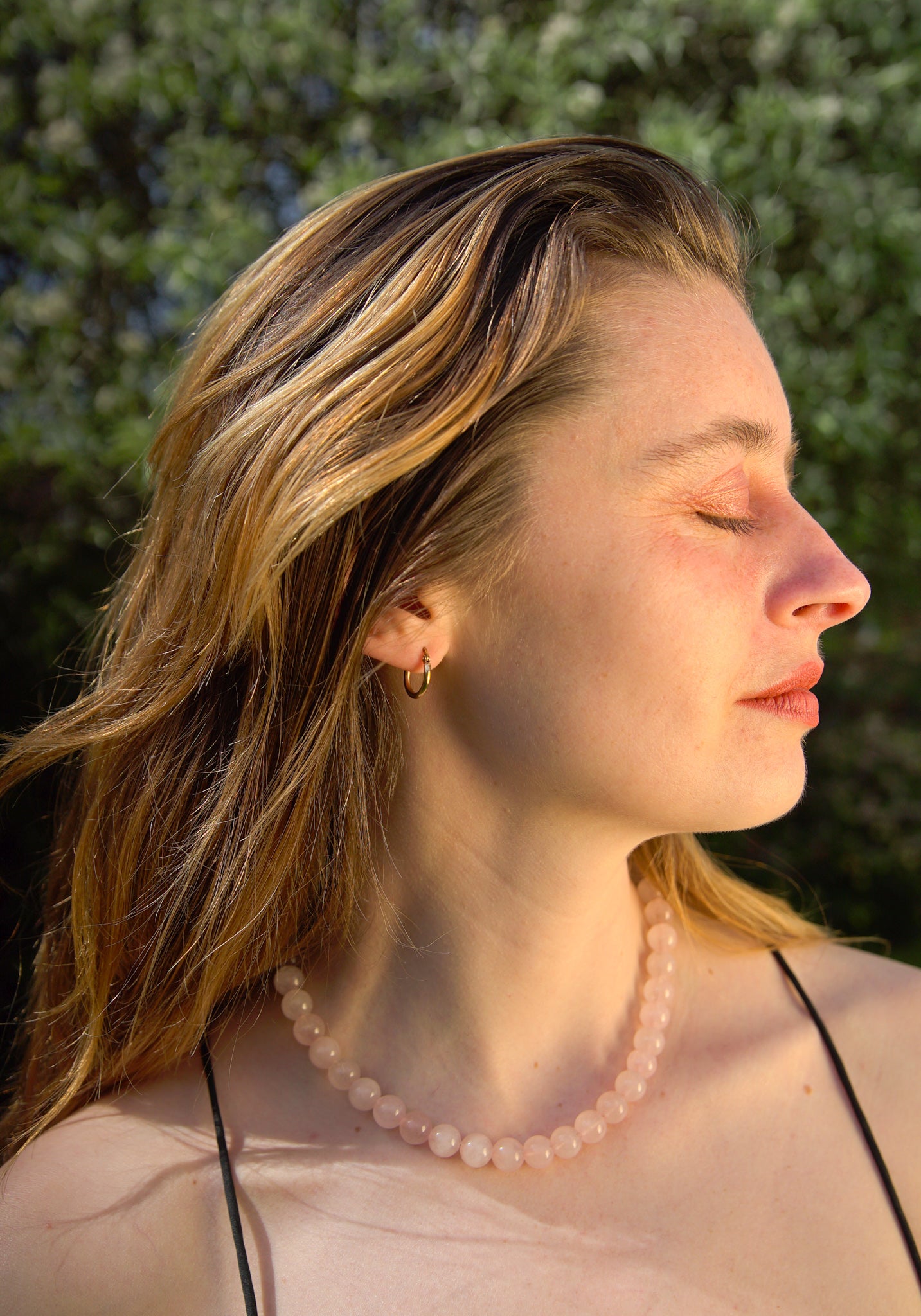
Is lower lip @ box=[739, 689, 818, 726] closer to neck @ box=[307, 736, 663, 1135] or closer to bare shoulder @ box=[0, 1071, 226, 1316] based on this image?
neck @ box=[307, 736, 663, 1135]

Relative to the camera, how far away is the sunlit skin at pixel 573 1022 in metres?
1.55

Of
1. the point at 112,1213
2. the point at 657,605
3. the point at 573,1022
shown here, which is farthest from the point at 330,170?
the point at 112,1213

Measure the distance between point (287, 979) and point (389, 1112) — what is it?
1.04 ft

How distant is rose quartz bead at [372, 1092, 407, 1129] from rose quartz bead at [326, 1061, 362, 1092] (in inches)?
2.5

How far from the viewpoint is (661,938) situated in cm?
196

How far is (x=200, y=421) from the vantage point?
186 cm

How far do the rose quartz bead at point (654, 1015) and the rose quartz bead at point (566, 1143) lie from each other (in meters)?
0.24

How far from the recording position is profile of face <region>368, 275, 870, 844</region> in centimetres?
153

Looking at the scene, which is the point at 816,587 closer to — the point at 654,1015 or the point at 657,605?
the point at 657,605

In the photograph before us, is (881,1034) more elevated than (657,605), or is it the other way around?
(657,605)

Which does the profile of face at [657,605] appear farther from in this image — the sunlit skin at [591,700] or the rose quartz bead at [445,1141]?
the rose quartz bead at [445,1141]

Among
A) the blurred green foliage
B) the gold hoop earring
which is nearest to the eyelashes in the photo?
the gold hoop earring

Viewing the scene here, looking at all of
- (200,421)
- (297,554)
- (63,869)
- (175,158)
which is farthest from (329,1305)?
(175,158)

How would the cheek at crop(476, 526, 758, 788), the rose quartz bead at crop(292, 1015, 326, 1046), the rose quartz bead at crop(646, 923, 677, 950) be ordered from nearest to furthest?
the cheek at crop(476, 526, 758, 788), the rose quartz bead at crop(292, 1015, 326, 1046), the rose quartz bead at crop(646, 923, 677, 950)
